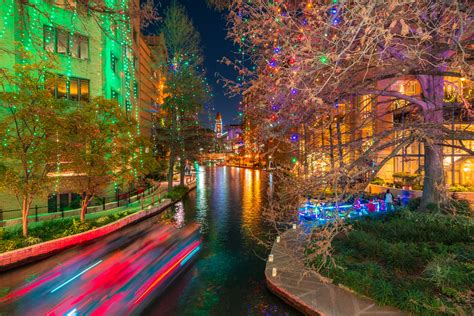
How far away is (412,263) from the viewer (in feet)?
Result: 32.4

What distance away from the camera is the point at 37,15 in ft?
67.6

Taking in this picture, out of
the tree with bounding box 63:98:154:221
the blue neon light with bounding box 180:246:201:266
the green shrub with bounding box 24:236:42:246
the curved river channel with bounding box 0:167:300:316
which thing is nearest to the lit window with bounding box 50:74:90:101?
the tree with bounding box 63:98:154:221

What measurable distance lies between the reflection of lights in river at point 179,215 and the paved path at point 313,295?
11.4 metres

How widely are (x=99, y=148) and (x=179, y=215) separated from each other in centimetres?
943

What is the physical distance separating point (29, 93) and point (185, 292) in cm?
1164

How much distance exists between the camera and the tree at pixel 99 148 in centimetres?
1599

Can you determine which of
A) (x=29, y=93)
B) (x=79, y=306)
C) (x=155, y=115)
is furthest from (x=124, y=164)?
(x=155, y=115)

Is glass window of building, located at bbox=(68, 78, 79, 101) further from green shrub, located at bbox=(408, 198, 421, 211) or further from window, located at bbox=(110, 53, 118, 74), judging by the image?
green shrub, located at bbox=(408, 198, 421, 211)

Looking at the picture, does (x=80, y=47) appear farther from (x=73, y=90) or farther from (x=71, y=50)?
(x=73, y=90)

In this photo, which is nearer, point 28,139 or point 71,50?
point 28,139

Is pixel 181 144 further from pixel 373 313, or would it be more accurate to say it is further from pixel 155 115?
pixel 373 313

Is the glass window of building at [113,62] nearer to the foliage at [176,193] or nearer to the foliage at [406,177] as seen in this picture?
the foliage at [176,193]

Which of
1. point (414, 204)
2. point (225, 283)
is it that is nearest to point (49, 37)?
point (225, 283)

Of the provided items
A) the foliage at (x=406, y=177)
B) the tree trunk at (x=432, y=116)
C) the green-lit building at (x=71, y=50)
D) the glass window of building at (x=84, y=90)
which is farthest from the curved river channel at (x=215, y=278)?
the foliage at (x=406, y=177)
